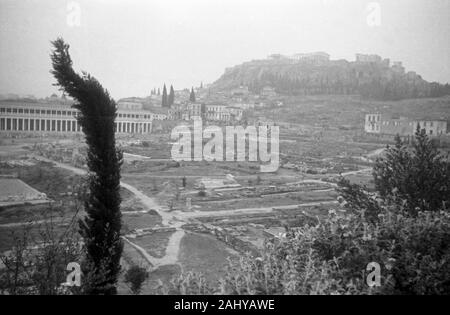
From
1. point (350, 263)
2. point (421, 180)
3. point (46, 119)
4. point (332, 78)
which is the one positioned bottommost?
point (350, 263)

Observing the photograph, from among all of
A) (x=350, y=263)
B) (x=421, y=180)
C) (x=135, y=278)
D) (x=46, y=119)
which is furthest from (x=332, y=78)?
(x=350, y=263)

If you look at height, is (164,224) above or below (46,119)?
below

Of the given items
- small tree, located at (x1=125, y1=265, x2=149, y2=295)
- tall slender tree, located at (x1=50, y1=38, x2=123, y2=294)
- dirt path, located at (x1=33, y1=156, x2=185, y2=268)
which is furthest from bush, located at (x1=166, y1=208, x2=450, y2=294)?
dirt path, located at (x1=33, y1=156, x2=185, y2=268)

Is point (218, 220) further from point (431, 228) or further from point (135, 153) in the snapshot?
point (135, 153)

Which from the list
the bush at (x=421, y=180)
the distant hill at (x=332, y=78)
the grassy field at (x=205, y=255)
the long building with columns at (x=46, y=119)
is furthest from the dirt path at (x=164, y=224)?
the distant hill at (x=332, y=78)

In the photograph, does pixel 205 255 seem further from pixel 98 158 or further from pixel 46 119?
pixel 46 119

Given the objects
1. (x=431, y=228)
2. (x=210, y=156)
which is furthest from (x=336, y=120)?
(x=431, y=228)

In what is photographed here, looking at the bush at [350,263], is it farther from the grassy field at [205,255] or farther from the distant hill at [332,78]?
the distant hill at [332,78]
